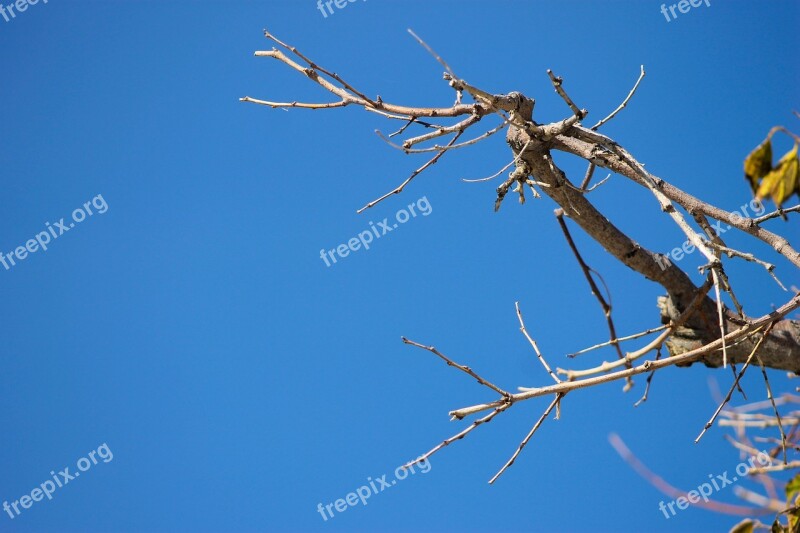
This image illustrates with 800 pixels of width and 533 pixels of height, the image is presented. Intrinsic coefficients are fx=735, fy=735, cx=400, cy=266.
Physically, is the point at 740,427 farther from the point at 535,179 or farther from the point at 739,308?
the point at 535,179

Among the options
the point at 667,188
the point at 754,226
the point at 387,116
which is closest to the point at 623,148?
the point at 667,188

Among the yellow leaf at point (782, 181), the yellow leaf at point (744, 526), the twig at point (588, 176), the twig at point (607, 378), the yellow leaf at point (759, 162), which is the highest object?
the twig at point (588, 176)

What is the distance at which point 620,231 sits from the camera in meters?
3.22

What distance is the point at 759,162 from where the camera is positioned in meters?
1.67

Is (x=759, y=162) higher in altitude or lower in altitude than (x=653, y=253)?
higher

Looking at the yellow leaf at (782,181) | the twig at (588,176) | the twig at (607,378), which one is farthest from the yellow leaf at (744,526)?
the twig at (588,176)

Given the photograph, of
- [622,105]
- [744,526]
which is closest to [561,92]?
[622,105]

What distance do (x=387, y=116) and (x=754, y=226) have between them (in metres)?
1.39

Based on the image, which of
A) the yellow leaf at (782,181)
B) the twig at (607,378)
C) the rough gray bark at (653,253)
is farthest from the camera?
the rough gray bark at (653,253)

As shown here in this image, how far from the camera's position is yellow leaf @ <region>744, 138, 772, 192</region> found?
1659mm

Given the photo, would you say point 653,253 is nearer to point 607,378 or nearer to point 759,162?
point 607,378

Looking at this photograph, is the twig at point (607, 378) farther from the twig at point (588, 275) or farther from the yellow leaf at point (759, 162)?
the yellow leaf at point (759, 162)

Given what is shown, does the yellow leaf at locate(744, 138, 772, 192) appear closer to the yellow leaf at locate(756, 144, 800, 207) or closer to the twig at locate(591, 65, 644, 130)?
the yellow leaf at locate(756, 144, 800, 207)

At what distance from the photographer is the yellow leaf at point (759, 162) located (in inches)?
65.3
